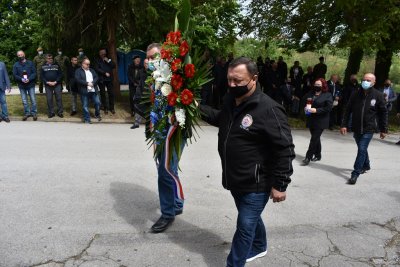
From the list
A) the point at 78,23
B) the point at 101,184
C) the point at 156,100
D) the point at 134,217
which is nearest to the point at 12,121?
the point at 78,23

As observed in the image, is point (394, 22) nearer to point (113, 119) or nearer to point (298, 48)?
point (298, 48)

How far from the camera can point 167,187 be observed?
178 inches

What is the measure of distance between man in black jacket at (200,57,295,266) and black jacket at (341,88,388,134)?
4037mm

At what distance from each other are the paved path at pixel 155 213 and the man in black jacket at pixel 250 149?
865 millimetres

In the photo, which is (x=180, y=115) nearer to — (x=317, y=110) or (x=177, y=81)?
(x=177, y=81)

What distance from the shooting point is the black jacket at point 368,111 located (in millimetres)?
6703

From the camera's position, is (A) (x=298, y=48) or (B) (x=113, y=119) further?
(A) (x=298, y=48)

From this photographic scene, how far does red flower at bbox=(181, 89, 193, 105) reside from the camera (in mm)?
3713

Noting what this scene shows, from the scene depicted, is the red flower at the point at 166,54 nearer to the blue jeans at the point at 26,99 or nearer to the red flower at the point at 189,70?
the red flower at the point at 189,70

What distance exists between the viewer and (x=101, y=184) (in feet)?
20.2

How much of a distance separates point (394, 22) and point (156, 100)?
35.8ft

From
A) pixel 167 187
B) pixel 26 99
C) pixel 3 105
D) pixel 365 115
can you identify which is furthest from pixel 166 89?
pixel 26 99

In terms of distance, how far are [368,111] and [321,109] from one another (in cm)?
118

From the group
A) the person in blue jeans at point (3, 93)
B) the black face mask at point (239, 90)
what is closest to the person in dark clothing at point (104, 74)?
the person in blue jeans at point (3, 93)
